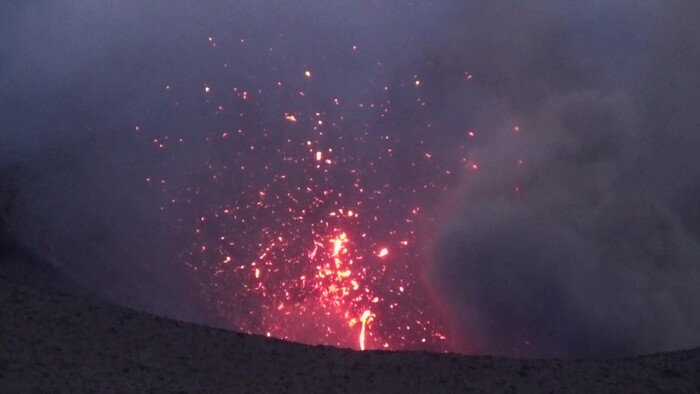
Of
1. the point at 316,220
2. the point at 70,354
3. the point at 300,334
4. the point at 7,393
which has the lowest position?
the point at 7,393

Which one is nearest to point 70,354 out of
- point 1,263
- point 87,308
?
point 87,308

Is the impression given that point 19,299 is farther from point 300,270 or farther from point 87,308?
point 300,270

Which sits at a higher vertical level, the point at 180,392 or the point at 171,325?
the point at 171,325

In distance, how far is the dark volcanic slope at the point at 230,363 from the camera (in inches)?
145

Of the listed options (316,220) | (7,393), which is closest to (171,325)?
(7,393)

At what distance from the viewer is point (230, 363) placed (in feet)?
12.8

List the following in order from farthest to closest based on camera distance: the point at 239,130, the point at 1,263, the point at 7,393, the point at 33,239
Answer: the point at 239,130 → the point at 33,239 → the point at 1,263 → the point at 7,393

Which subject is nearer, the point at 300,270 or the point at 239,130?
the point at 300,270

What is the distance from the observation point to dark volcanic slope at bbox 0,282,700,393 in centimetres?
367

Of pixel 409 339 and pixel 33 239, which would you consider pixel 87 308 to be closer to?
pixel 33 239

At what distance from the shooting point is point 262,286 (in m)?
6.09

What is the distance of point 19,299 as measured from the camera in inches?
165

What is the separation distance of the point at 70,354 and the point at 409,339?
2.78 metres

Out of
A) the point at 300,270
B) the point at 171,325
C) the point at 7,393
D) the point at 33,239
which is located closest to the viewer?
the point at 7,393
